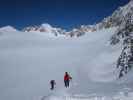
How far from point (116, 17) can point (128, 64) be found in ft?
368

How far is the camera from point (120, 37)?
54.6 meters

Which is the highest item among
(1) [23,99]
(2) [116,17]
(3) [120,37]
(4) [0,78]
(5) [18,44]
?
(2) [116,17]

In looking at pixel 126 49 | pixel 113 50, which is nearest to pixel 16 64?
pixel 113 50

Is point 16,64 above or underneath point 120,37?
underneath

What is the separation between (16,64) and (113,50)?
24.7m

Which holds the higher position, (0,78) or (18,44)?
(18,44)

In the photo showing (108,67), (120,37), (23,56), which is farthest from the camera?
(23,56)

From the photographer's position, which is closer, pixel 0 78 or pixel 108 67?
pixel 108 67

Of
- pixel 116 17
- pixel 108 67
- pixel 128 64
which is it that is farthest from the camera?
pixel 116 17

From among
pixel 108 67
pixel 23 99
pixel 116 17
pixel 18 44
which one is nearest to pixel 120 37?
pixel 108 67

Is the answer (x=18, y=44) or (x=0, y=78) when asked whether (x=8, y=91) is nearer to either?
(x=0, y=78)

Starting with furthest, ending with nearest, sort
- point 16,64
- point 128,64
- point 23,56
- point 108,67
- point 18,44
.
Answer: point 18,44 < point 23,56 < point 16,64 < point 108,67 < point 128,64

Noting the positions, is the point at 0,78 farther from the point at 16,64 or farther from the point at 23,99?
the point at 23,99

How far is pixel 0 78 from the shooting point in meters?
46.1
